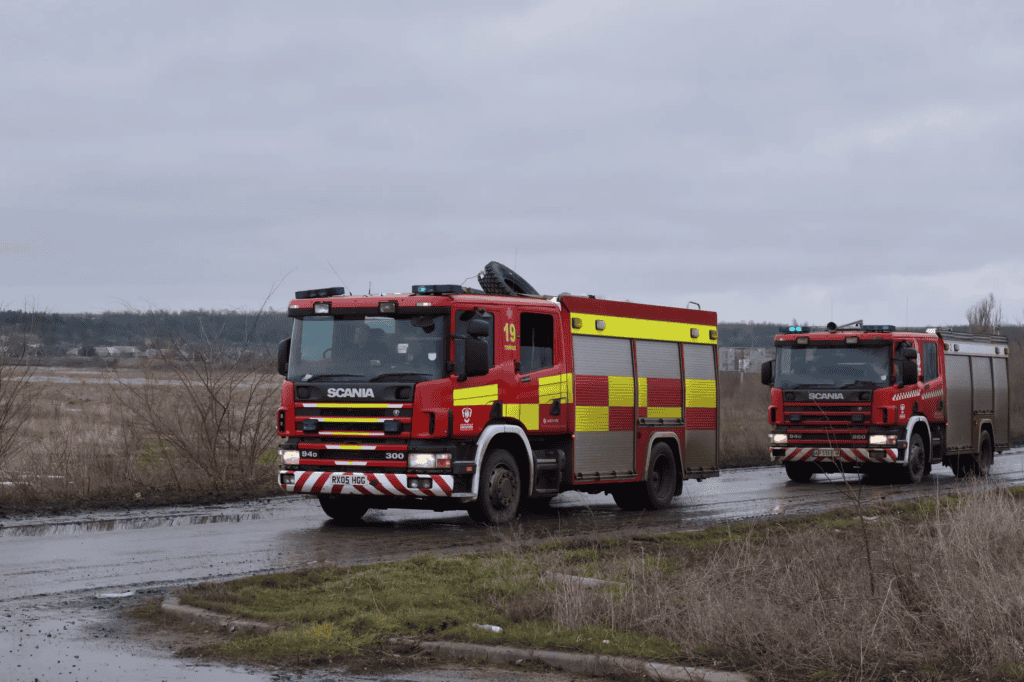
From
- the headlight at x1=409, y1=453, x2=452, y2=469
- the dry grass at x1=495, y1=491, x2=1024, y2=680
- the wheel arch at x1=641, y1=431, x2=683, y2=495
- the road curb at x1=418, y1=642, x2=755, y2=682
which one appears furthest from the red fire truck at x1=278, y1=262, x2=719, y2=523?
the road curb at x1=418, y1=642, x2=755, y2=682

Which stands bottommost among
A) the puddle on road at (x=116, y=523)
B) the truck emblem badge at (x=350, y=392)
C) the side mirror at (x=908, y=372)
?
the puddle on road at (x=116, y=523)

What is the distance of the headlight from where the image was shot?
1379 centimetres

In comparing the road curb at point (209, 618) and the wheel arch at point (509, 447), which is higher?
the wheel arch at point (509, 447)

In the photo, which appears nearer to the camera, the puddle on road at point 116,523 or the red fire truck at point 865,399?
the puddle on road at point 116,523

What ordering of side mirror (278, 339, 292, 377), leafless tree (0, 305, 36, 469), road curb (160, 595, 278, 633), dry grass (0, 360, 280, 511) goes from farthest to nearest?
dry grass (0, 360, 280, 511), leafless tree (0, 305, 36, 469), side mirror (278, 339, 292, 377), road curb (160, 595, 278, 633)

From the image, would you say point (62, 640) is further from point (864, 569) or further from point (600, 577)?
point (864, 569)

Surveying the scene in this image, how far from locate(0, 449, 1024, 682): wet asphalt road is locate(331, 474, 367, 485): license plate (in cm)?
59

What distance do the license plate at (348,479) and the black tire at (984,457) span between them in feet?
53.9

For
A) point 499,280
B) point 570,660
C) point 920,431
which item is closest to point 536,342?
point 499,280

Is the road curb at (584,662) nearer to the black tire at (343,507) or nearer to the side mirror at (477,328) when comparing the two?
the side mirror at (477,328)

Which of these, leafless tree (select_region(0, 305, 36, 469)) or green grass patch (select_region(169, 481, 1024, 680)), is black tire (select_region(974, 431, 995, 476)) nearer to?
Result: green grass patch (select_region(169, 481, 1024, 680))

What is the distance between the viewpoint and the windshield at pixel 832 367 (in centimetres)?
2227

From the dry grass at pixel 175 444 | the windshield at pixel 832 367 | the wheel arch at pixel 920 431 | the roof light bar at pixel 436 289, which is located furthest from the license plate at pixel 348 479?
the wheel arch at pixel 920 431

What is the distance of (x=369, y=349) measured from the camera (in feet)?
46.5
